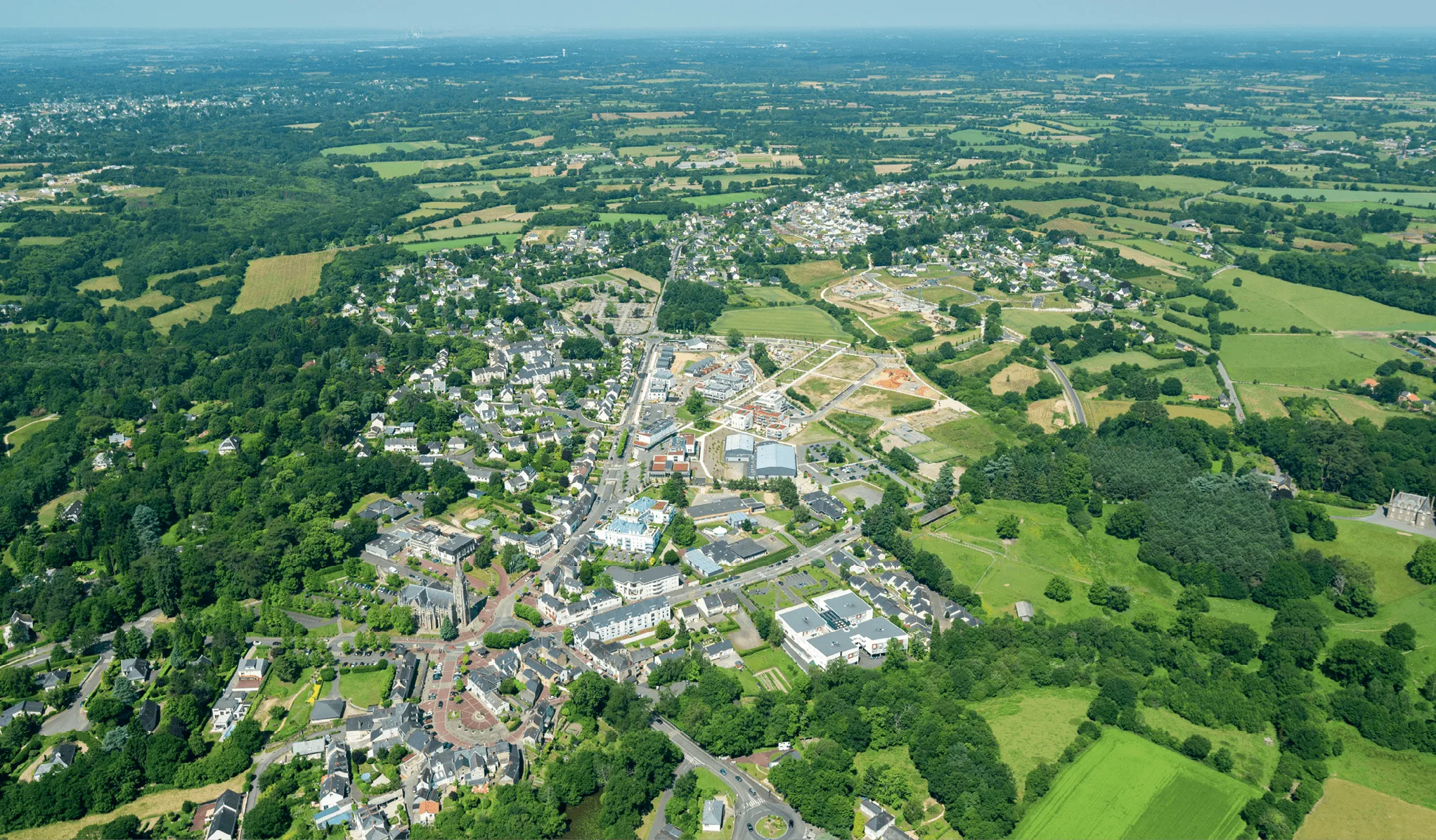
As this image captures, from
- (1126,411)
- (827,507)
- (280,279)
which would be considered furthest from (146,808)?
(280,279)

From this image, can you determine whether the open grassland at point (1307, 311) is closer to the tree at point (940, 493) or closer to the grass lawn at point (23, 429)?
the tree at point (940, 493)

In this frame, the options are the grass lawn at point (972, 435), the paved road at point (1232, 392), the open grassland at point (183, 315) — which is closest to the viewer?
the grass lawn at point (972, 435)

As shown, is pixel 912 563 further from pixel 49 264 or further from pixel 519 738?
pixel 49 264

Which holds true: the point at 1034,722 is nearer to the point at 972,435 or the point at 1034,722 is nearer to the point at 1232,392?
the point at 972,435

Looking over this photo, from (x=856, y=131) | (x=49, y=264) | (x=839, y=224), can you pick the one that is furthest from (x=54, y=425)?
(x=856, y=131)

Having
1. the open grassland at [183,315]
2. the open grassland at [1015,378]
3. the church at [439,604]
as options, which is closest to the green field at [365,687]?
the church at [439,604]

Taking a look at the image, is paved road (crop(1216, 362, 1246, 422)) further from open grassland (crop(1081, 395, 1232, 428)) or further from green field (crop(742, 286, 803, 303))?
green field (crop(742, 286, 803, 303))
